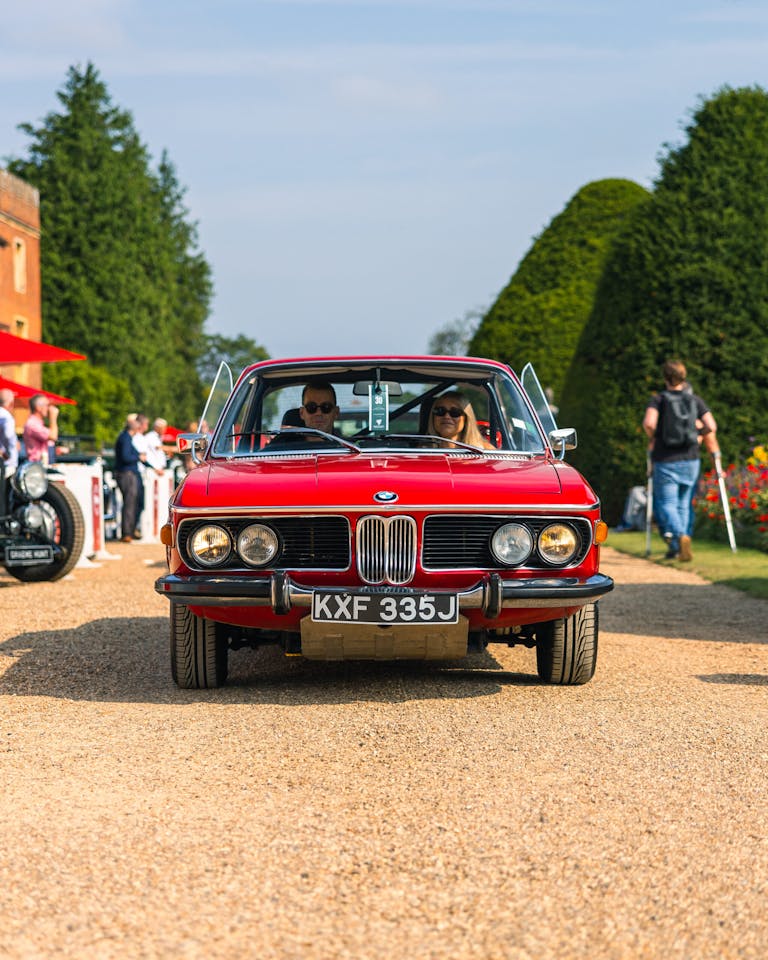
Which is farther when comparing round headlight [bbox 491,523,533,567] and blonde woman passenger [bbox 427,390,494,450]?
blonde woman passenger [bbox 427,390,494,450]

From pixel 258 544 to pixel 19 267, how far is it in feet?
154

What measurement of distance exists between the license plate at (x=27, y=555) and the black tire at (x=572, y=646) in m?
6.51

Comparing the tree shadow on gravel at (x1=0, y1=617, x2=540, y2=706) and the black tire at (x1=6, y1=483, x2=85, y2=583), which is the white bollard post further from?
the tree shadow on gravel at (x1=0, y1=617, x2=540, y2=706)

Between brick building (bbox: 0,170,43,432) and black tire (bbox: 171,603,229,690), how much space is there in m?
41.8

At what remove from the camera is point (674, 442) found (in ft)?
47.3

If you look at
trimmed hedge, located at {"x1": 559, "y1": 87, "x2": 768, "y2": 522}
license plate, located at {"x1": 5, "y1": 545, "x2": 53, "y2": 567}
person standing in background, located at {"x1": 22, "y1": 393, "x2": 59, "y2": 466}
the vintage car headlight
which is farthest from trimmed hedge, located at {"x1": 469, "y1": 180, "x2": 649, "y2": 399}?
license plate, located at {"x1": 5, "y1": 545, "x2": 53, "y2": 567}

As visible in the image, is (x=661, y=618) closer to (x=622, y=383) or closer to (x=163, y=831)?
(x=163, y=831)

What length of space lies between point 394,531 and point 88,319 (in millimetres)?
56077

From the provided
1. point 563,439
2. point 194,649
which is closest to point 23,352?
point 563,439

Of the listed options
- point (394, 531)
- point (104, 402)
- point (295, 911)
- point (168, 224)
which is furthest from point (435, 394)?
point (168, 224)

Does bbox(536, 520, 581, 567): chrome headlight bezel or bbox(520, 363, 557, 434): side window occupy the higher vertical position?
bbox(520, 363, 557, 434): side window

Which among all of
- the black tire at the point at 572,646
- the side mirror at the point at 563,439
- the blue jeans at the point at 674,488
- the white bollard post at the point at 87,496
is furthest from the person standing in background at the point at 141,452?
the black tire at the point at 572,646

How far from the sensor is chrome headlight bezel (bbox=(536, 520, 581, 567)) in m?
6.18

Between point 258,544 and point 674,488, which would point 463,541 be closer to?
point 258,544
